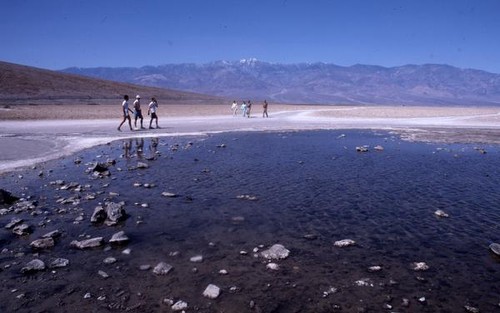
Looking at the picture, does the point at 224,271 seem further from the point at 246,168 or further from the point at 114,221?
the point at 246,168

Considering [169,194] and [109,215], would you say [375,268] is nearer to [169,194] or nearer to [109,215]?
[109,215]

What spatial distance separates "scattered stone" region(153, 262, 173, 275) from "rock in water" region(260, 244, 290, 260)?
1.49 meters

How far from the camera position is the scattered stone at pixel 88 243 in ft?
22.2

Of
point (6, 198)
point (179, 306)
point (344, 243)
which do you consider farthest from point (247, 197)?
point (6, 198)

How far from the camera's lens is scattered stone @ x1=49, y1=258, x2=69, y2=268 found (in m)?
6.09

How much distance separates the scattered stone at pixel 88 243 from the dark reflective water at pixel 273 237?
0.19 metres

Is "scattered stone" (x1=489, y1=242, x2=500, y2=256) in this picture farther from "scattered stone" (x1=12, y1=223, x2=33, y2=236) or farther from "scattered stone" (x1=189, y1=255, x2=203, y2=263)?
"scattered stone" (x1=12, y1=223, x2=33, y2=236)

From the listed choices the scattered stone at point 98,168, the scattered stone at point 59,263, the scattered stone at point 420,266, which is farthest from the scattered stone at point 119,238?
the scattered stone at point 98,168

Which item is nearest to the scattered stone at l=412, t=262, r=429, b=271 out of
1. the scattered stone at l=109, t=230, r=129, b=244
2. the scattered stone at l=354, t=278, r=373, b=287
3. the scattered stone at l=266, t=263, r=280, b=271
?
the scattered stone at l=354, t=278, r=373, b=287

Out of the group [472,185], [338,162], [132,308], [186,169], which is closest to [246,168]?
[186,169]

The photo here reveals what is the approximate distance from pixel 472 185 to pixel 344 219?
541 centimetres

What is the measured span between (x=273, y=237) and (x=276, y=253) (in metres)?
0.85

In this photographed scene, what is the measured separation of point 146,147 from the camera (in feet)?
61.6

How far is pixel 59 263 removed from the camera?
242 inches
